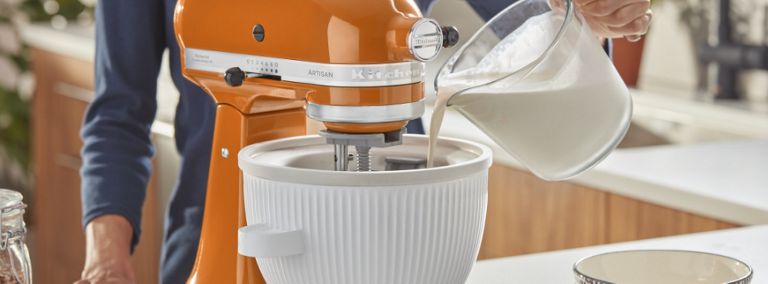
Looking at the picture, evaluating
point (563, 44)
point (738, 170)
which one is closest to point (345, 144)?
point (563, 44)

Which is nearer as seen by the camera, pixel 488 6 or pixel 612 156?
pixel 488 6

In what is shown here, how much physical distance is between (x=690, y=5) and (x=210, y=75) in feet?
7.07

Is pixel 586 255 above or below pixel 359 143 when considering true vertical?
below

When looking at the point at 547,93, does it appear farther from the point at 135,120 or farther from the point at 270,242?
the point at 135,120

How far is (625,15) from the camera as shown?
115 cm

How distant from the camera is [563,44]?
37.5 inches

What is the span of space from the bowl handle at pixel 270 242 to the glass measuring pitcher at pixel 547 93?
0.58 feet

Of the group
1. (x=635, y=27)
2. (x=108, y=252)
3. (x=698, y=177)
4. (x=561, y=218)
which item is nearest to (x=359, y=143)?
(x=635, y=27)

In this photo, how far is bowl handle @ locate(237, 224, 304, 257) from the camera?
890 millimetres

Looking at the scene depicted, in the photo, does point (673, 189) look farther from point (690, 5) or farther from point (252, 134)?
point (690, 5)

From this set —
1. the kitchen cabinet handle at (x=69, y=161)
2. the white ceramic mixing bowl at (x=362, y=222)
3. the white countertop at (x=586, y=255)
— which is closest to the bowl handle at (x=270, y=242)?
the white ceramic mixing bowl at (x=362, y=222)

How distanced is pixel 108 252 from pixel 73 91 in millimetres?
2383

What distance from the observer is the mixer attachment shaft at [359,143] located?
923 mm

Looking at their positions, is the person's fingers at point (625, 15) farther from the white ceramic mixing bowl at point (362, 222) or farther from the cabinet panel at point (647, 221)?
the cabinet panel at point (647, 221)
